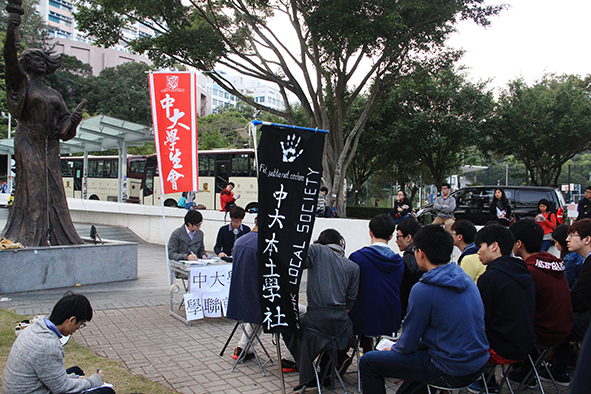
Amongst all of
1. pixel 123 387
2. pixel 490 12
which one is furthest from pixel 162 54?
pixel 123 387

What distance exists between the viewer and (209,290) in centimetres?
589

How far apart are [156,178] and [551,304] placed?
22.0m

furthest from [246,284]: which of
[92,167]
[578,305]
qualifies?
[92,167]

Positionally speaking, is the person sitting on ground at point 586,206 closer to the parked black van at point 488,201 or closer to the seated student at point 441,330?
the parked black van at point 488,201

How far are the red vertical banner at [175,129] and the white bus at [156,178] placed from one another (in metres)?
12.7

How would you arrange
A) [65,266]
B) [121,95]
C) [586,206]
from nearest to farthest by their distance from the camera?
[65,266], [586,206], [121,95]

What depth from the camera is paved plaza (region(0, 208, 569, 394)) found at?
13.6 ft

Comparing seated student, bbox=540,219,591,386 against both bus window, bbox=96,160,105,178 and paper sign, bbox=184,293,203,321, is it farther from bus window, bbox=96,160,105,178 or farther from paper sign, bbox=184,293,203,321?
bus window, bbox=96,160,105,178

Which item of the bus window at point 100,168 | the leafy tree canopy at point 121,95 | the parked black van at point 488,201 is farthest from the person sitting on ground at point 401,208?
the leafy tree canopy at point 121,95

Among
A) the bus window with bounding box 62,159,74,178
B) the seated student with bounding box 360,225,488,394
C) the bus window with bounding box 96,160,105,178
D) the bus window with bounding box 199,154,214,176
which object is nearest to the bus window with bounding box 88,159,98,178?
the bus window with bounding box 96,160,105,178

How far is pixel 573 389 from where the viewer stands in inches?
38.1

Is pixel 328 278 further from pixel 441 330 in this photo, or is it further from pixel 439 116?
pixel 439 116

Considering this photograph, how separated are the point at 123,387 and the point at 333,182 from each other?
44.8 feet

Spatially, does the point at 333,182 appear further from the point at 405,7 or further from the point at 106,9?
the point at 106,9
